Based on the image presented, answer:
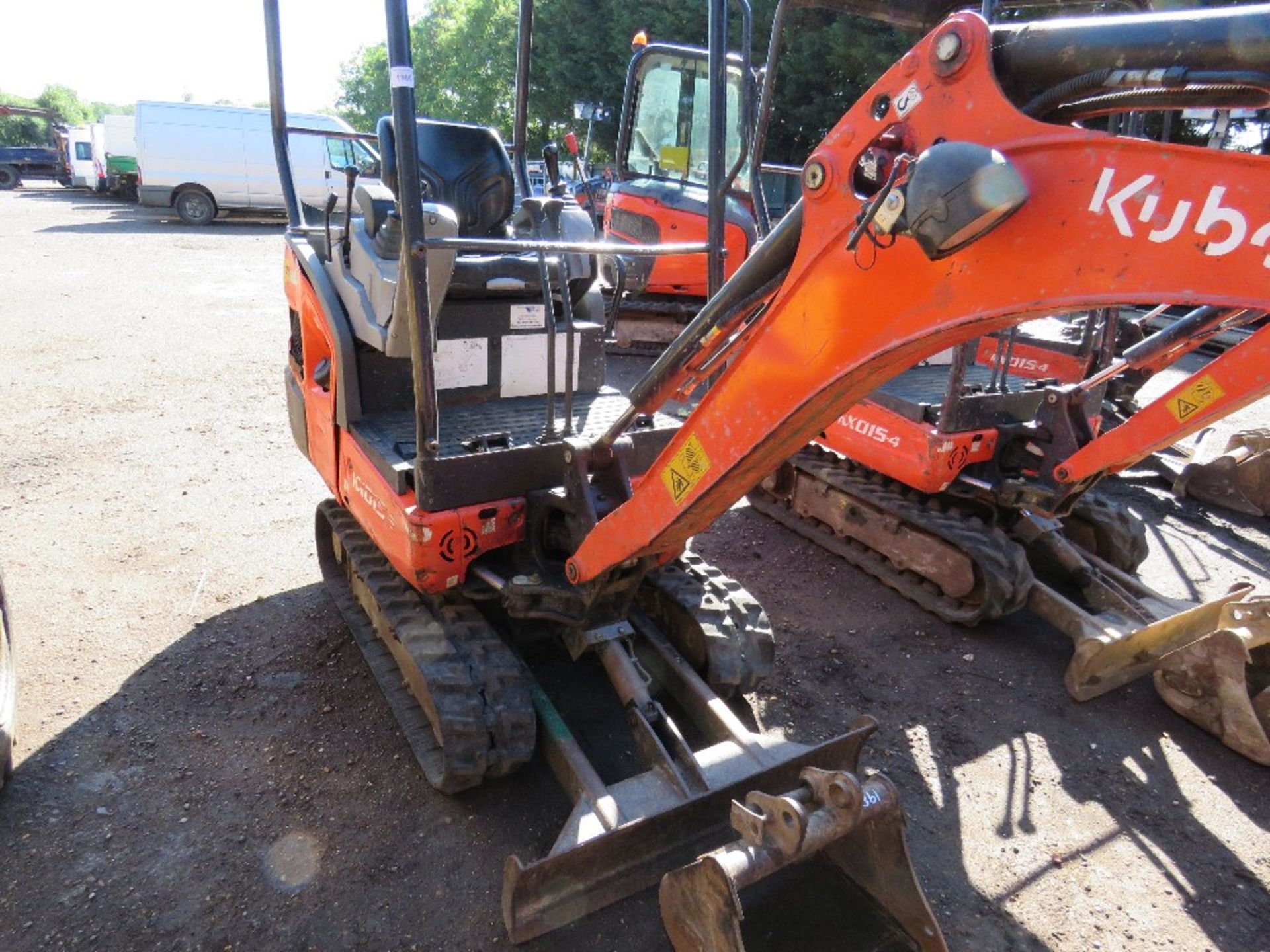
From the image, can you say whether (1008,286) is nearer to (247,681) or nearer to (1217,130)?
(247,681)

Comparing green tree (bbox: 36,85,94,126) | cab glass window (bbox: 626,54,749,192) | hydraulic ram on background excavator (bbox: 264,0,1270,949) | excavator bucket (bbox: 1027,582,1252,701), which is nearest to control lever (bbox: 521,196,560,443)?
hydraulic ram on background excavator (bbox: 264,0,1270,949)

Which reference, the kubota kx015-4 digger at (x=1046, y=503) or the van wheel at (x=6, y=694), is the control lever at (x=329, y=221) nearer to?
the van wheel at (x=6, y=694)

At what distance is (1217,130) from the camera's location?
6.15 metres

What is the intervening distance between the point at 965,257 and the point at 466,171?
10.8 ft

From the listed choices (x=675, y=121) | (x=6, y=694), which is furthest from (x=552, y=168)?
(x=675, y=121)

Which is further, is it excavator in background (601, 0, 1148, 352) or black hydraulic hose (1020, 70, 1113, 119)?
excavator in background (601, 0, 1148, 352)

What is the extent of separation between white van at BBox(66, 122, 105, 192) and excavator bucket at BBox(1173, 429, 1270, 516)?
95.6 feet

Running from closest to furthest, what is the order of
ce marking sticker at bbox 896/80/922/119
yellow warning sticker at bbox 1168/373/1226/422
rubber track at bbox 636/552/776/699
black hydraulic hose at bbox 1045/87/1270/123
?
1. black hydraulic hose at bbox 1045/87/1270/123
2. ce marking sticker at bbox 896/80/922/119
3. rubber track at bbox 636/552/776/699
4. yellow warning sticker at bbox 1168/373/1226/422

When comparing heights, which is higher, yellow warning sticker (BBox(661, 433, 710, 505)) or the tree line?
the tree line

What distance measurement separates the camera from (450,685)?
289 centimetres

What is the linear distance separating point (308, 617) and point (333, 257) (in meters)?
1.74

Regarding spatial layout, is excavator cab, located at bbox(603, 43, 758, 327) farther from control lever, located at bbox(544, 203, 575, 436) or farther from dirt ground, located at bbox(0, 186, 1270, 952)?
control lever, located at bbox(544, 203, 575, 436)

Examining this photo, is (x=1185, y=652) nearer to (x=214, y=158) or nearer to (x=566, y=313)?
(x=566, y=313)

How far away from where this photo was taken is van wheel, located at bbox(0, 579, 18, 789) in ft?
9.73
